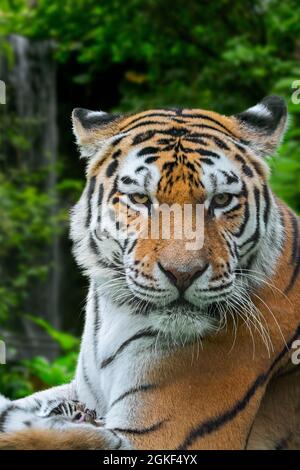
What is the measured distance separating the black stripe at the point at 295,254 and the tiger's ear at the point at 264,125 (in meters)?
0.45

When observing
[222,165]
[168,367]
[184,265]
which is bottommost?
[168,367]

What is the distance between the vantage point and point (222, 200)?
12.1 feet

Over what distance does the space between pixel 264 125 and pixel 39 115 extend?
15.8 meters

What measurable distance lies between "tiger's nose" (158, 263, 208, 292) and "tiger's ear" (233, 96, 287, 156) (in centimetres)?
84

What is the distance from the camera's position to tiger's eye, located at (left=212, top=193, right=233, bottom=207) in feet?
12.0

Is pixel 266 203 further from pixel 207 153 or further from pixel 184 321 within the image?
pixel 184 321

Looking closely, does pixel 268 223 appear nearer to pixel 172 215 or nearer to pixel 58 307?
pixel 172 215

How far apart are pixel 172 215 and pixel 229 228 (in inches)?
11.6

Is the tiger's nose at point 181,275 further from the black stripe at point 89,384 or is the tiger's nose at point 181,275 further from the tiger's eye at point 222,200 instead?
the black stripe at point 89,384

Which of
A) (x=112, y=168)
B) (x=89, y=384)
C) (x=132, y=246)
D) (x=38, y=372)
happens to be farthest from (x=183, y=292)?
(x=38, y=372)

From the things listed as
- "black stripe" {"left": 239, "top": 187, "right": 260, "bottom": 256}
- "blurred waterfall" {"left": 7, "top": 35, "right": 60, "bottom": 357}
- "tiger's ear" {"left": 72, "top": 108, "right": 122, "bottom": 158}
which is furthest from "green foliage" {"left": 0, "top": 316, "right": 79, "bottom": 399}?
"blurred waterfall" {"left": 7, "top": 35, "right": 60, "bottom": 357}

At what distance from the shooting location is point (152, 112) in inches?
161

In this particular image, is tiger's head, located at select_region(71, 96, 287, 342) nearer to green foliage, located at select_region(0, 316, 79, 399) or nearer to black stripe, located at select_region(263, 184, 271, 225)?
black stripe, located at select_region(263, 184, 271, 225)
